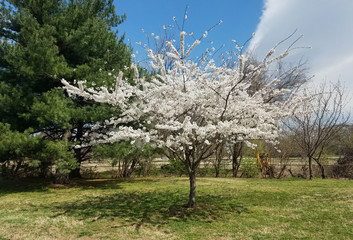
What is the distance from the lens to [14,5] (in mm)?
8992

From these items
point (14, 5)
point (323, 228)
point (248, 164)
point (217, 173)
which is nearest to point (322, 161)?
point (248, 164)

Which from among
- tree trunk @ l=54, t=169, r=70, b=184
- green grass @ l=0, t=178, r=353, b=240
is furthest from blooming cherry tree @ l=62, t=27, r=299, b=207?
tree trunk @ l=54, t=169, r=70, b=184

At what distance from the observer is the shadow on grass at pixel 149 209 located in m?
4.59

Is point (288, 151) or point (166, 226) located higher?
point (288, 151)

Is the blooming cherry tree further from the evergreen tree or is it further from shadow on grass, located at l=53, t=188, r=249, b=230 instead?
the evergreen tree

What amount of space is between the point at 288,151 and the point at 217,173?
14.0 feet

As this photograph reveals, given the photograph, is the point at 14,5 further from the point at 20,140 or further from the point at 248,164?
the point at 248,164

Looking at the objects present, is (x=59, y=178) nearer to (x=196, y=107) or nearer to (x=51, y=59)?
(x=51, y=59)

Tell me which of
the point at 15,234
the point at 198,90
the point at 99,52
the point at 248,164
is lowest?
the point at 15,234

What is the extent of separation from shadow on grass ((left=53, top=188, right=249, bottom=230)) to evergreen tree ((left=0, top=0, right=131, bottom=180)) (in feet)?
7.75

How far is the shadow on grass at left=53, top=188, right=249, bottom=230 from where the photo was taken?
4590 millimetres

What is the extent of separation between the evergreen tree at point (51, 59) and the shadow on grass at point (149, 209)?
236 cm

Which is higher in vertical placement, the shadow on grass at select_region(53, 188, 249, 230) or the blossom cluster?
the blossom cluster

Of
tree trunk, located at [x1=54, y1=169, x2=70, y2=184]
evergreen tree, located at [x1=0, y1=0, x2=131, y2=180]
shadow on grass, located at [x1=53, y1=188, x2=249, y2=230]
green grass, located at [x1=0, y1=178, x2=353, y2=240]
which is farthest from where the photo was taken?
tree trunk, located at [x1=54, y1=169, x2=70, y2=184]
